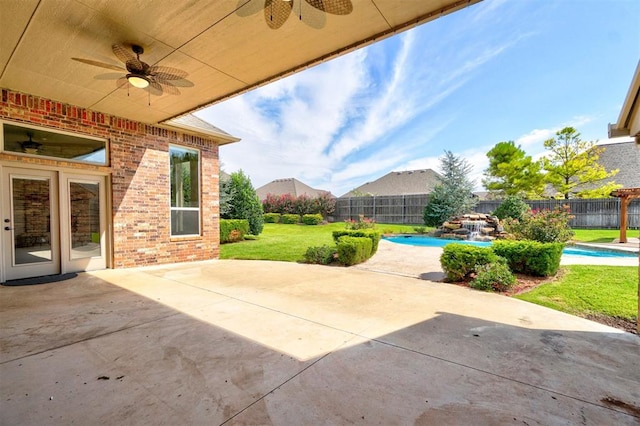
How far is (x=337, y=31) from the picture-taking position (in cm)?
328

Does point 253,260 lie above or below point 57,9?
below

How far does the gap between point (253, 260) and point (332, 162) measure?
2037cm

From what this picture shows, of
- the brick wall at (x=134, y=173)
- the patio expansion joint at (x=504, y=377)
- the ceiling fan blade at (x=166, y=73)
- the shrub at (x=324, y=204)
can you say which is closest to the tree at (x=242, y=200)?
the brick wall at (x=134, y=173)

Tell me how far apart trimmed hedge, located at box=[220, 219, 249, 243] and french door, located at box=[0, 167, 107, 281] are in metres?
5.22

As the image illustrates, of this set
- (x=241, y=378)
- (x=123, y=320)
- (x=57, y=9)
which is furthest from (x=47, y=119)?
(x=241, y=378)

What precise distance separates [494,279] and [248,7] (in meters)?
5.35

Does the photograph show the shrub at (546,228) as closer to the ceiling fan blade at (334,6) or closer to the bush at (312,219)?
the ceiling fan blade at (334,6)

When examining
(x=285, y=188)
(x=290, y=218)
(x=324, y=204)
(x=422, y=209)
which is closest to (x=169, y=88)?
(x=290, y=218)

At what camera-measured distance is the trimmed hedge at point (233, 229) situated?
→ 11320 mm

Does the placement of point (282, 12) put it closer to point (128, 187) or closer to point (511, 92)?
point (128, 187)

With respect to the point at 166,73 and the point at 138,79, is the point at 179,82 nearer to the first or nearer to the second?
the point at 166,73

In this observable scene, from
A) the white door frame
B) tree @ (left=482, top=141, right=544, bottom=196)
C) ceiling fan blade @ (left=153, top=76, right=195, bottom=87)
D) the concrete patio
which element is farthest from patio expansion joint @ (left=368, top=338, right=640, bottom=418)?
tree @ (left=482, top=141, right=544, bottom=196)

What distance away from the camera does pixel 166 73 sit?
3.95 meters

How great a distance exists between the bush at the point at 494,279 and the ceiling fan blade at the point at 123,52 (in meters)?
6.24
